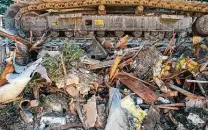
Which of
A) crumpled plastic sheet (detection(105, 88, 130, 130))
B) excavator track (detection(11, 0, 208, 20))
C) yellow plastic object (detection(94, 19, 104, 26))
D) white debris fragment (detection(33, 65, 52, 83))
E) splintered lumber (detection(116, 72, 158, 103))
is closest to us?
crumpled plastic sheet (detection(105, 88, 130, 130))

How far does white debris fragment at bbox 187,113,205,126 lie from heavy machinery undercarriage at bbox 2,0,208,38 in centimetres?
295

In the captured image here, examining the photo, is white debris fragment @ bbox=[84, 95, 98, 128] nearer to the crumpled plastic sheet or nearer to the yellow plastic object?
the crumpled plastic sheet

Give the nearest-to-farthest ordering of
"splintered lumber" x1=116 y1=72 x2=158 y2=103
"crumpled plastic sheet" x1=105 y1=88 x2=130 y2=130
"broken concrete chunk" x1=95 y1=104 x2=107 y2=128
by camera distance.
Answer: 1. "crumpled plastic sheet" x1=105 y1=88 x2=130 y2=130
2. "broken concrete chunk" x1=95 y1=104 x2=107 y2=128
3. "splintered lumber" x1=116 y1=72 x2=158 y2=103

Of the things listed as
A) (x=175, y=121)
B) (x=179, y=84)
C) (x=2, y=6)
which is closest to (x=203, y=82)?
(x=179, y=84)

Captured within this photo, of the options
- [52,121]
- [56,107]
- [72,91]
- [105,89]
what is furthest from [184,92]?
[52,121]

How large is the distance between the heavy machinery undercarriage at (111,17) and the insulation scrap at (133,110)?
2691 millimetres

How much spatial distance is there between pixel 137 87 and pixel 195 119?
1173 mm

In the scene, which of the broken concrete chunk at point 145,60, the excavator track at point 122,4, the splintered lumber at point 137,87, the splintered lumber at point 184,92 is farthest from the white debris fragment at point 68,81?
the excavator track at point 122,4

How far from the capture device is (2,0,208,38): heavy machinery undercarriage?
859cm

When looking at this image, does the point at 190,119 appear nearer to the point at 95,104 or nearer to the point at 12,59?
the point at 95,104

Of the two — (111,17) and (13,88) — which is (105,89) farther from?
(111,17)

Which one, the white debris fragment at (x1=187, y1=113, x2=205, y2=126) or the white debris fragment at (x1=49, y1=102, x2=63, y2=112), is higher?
the white debris fragment at (x1=49, y1=102, x2=63, y2=112)

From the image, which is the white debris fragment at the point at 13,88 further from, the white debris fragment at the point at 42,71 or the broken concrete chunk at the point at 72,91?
the broken concrete chunk at the point at 72,91

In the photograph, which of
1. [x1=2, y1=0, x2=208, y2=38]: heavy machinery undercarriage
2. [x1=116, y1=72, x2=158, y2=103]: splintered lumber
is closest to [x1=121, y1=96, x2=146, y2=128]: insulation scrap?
[x1=116, y1=72, x2=158, y2=103]: splintered lumber
